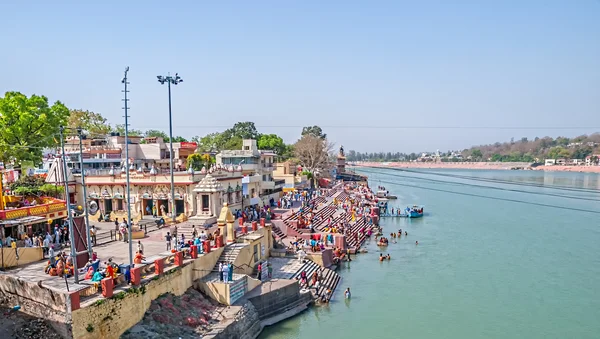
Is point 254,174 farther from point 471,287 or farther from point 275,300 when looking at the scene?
point 471,287

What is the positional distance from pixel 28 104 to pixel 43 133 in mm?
1914

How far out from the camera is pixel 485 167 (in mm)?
178625

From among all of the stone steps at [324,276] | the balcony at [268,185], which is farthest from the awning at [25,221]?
the balcony at [268,185]

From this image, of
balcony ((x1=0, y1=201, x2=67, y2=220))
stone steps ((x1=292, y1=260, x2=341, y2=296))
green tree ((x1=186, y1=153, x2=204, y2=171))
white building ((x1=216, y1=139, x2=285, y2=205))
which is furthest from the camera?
green tree ((x1=186, y1=153, x2=204, y2=171))

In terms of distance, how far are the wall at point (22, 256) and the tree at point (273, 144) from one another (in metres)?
52.8

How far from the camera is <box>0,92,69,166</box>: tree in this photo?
26.2 m

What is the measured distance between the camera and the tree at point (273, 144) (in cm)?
6825

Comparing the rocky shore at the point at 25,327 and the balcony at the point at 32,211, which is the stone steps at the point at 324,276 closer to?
the rocky shore at the point at 25,327

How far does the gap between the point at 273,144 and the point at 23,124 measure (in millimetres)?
44048

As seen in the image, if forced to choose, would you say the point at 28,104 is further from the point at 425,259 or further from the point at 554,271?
the point at 554,271

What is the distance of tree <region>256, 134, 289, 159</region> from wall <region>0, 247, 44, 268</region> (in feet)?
173

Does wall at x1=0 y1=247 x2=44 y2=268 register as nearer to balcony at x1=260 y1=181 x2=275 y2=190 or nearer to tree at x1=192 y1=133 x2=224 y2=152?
balcony at x1=260 y1=181 x2=275 y2=190

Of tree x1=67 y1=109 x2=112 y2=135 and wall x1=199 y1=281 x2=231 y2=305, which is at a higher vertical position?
tree x1=67 y1=109 x2=112 y2=135

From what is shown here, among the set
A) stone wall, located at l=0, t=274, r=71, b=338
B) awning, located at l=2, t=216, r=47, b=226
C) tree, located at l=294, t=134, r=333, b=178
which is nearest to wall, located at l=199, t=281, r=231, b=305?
stone wall, located at l=0, t=274, r=71, b=338
